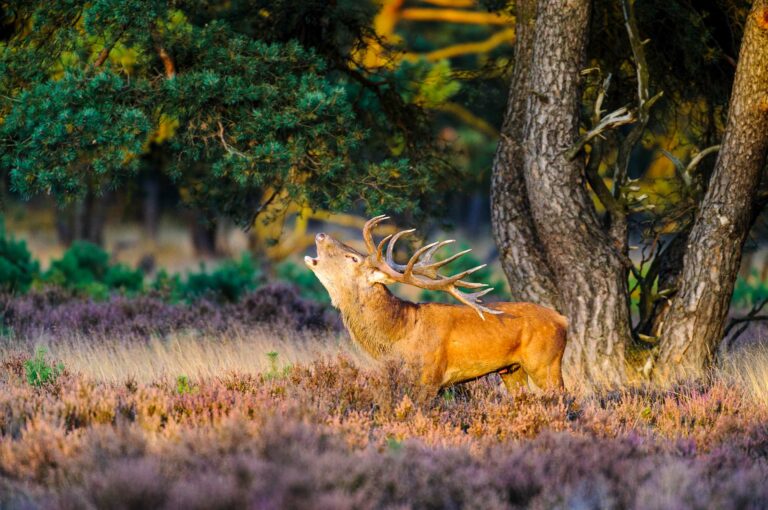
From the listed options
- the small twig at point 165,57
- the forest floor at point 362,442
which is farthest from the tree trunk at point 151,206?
the forest floor at point 362,442

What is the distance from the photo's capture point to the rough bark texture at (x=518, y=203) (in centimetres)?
973

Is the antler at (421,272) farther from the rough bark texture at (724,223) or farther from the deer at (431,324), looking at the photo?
the rough bark texture at (724,223)

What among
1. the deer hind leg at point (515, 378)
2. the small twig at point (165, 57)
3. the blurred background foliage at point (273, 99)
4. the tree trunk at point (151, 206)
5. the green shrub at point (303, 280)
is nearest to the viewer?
the deer hind leg at point (515, 378)

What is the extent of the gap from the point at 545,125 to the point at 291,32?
3.67 metres

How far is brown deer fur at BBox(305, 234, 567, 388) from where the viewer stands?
758 cm

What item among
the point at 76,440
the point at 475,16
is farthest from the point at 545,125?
the point at 475,16

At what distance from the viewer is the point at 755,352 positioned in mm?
10078

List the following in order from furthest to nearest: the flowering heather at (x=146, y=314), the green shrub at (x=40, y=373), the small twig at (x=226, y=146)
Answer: the flowering heather at (x=146, y=314), the small twig at (x=226, y=146), the green shrub at (x=40, y=373)

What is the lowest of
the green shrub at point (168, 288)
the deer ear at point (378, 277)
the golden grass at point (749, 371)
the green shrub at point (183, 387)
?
the golden grass at point (749, 371)

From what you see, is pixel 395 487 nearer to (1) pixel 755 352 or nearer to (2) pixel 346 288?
(2) pixel 346 288

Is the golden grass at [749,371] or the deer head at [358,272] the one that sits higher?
the deer head at [358,272]

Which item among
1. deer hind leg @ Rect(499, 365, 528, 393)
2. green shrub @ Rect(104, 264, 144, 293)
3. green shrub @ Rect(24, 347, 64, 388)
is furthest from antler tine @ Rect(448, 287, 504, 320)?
green shrub @ Rect(104, 264, 144, 293)

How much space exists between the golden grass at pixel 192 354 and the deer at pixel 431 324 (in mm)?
746

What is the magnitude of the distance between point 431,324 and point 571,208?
2.39m
